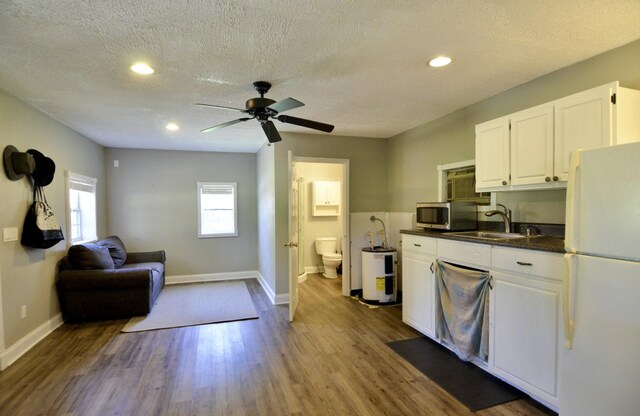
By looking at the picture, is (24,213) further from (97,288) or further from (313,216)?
(313,216)

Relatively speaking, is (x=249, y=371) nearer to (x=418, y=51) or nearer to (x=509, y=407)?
(x=509, y=407)

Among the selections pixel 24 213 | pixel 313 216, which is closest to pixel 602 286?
pixel 24 213

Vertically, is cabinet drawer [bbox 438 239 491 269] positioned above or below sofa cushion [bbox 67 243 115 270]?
above

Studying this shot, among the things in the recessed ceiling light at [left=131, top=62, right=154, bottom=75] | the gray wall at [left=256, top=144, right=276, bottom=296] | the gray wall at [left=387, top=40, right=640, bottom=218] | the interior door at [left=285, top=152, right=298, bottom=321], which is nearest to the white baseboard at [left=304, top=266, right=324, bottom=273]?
the gray wall at [left=256, top=144, right=276, bottom=296]

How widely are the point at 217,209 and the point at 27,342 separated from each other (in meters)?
3.42

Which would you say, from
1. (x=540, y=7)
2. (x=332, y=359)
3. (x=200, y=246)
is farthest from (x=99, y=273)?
(x=540, y=7)

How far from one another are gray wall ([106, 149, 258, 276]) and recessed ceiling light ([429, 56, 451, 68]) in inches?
174

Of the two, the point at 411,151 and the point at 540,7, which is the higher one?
the point at 540,7

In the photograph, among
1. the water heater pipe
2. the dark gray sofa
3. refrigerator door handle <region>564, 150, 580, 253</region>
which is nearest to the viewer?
refrigerator door handle <region>564, 150, 580, 253</region>

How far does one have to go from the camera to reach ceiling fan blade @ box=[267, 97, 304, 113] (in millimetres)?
2270

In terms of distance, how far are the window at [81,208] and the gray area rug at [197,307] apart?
1425 mm

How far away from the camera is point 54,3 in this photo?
164 centimetres

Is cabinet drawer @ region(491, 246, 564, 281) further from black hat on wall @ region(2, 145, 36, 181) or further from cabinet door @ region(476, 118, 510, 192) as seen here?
black hat on wall @ region(2, 145, 36, 181)

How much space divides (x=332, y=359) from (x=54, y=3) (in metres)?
3.12
